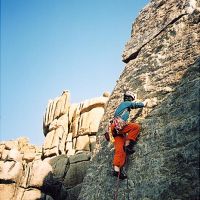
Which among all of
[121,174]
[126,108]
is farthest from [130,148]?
[126,108]

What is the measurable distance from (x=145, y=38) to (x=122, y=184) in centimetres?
478

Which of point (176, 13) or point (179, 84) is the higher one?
point (176, 13)

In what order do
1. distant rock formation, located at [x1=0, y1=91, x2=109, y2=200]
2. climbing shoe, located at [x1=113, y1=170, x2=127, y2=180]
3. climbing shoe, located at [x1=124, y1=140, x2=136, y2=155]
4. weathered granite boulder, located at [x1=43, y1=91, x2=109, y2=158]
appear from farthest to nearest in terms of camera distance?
1. weathered granite boulder, located at [x1=43, y1=91, x2=109, y2=158]
2. distant rock formation, located at [x1=0, y1=91, x2=109, y2=200]
3. climbing shoe, located at [x1=124, y1=140, x2=136, y2=155]
4. climbing shoe, located at [x1=113, y1=170, x2=127, y2=180]

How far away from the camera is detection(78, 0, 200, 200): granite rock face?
561 centimetres

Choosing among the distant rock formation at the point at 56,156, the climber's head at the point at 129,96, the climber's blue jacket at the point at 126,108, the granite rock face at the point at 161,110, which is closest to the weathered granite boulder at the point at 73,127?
the distant rock formation at the point at 56,156

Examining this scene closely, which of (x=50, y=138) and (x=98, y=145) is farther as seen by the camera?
(x=50, y=138)

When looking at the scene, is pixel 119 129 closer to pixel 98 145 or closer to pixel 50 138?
pixel 98 145

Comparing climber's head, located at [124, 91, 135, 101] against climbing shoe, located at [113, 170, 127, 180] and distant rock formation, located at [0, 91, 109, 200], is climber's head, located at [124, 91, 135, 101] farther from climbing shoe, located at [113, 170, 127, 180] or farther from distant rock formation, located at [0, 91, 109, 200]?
distant rock formation, located at [0, 91, 109, 200]

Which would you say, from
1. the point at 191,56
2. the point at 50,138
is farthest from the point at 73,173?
the point at 191,56

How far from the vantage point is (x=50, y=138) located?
2570cm

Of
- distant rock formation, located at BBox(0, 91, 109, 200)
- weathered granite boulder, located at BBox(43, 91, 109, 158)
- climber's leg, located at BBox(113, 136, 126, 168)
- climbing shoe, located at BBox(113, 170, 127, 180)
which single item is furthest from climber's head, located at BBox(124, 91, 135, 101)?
weathered granite boulder, located at BBox(43, 91, 109, 158)

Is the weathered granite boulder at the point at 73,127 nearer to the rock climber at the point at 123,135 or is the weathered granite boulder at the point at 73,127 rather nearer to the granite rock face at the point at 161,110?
the granite rock face at the point at 161,110

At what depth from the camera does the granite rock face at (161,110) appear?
5605 millimetres

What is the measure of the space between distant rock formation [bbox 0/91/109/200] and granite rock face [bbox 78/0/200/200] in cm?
314
